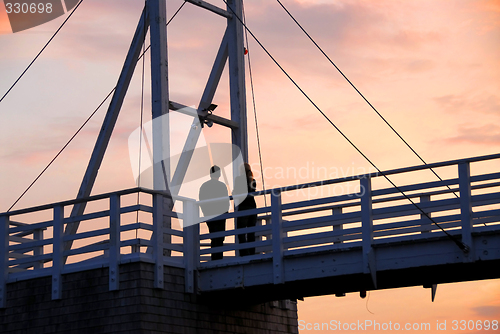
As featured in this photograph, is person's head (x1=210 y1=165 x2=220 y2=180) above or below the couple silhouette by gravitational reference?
above

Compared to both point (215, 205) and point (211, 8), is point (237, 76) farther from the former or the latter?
point (215, 205)

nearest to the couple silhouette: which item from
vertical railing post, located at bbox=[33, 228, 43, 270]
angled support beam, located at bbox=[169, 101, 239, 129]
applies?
angled support beam, located at bbox=[169, 101, 239, 129]

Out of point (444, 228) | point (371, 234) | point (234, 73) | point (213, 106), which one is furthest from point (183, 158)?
point (444, 228)

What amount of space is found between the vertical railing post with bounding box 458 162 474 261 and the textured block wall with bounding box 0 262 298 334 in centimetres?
526

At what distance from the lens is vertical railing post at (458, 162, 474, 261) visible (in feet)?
39.0

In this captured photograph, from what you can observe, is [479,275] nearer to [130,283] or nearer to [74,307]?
[130,283]

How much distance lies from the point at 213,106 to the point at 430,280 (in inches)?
258

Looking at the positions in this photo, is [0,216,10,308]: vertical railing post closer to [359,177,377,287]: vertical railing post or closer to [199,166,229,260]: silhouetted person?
[199,166,229,260]: silhouetted person

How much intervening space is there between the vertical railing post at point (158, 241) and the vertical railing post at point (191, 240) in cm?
80

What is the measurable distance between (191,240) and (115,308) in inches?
79.5

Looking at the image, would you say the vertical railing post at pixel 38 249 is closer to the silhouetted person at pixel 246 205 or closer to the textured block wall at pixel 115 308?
the textured block wall at pixel 115 308

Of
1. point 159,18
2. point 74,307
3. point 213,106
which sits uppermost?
point 159,18

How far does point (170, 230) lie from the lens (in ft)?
46.3

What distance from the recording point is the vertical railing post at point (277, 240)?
A: 44.3 ft
